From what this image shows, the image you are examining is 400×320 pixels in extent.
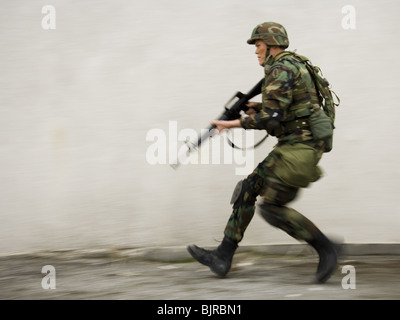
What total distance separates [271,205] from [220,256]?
51 centimetres

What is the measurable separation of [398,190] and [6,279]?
306cm

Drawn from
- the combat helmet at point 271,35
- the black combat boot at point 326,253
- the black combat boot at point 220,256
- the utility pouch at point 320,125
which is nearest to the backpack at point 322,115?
the utility pouch at point 320,125

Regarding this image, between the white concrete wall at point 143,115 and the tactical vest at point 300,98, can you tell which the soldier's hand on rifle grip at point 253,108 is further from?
the white concrete wall at point 143,115

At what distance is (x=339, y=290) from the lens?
4.55m

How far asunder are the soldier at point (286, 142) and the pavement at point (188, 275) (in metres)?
0.31

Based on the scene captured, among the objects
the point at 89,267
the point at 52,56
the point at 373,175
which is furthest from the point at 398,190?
the point at 52,56

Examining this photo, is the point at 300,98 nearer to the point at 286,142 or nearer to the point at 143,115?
the point at 286,142

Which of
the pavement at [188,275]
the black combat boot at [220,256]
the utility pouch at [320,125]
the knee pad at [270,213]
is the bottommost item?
the pavement at [188,275]

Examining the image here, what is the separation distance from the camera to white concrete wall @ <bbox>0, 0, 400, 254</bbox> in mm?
5840

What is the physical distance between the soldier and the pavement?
1.03 ft

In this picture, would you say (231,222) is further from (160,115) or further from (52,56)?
(52,56)

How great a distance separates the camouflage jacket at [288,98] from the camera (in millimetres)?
4562

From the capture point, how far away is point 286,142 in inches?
186

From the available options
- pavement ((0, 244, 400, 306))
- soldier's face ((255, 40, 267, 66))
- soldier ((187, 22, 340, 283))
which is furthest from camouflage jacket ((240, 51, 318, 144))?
pavement ((0, 244, 400, 306))
